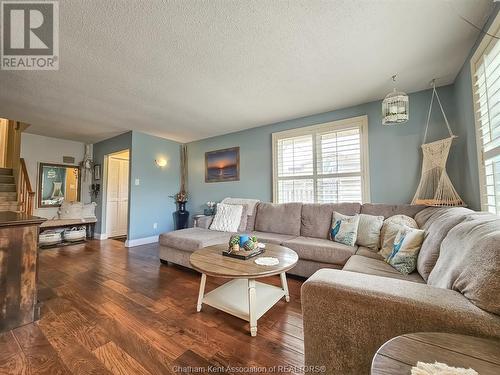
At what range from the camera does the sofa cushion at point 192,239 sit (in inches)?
102

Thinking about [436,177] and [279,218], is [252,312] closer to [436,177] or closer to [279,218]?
[279,218]

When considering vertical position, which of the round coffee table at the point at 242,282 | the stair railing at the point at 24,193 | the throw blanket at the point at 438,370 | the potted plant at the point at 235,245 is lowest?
the round coffee table at the point at 242,282

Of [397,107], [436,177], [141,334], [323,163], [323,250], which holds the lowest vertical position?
[141,334]

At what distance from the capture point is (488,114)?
1582 mm

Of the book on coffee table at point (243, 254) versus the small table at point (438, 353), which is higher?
the small table at point (438, 353)

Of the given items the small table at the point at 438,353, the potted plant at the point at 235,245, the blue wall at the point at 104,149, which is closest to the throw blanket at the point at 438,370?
the small table at the point at 438,353

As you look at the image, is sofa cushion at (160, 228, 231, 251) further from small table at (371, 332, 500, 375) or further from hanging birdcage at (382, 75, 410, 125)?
hanging birdcage at (382, 75, 410, 125)

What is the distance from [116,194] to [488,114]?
6.37 m

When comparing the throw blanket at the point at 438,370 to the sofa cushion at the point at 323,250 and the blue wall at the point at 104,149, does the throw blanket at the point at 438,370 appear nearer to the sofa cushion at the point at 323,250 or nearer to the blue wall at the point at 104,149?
the sofa cushion at the point at 323,250

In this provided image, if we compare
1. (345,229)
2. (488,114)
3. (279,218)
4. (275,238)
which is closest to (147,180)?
(279,218)

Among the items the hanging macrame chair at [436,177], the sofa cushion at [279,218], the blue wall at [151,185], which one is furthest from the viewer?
the blue wall at [151,185]

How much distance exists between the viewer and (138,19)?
1500 millimetres

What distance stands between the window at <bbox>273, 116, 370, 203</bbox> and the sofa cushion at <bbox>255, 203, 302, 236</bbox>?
1.44ft

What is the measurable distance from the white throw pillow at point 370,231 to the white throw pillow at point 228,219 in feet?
5.64
